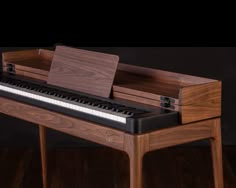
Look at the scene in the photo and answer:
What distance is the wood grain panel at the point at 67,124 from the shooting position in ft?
11.4

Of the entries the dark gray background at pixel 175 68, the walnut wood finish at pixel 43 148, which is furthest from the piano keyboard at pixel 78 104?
the dark gray background at pixel 175 68

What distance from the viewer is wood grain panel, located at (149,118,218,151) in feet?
11.2

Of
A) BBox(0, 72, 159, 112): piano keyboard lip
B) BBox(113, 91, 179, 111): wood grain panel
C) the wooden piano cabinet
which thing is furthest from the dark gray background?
BBox(113, 91, 179, 111): wood grain panel

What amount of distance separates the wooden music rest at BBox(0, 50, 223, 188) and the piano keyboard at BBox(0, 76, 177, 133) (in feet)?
0.12

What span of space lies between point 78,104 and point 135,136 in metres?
0.47

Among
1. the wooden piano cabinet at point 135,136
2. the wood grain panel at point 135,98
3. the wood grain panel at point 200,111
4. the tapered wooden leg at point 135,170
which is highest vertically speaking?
the wood grain panel at point 135,98

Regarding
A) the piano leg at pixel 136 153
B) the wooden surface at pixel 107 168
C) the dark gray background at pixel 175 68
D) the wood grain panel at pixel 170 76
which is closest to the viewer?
the piano leg at pixel 136 153

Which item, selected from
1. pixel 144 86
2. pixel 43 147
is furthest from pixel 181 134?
pixel 43 147

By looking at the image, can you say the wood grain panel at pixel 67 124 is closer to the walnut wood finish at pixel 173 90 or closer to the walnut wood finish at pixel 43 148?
the walnut wood finish at pixel 173 90

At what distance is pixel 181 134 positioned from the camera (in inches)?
138

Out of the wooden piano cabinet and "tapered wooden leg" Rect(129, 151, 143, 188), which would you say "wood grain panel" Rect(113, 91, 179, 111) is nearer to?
the wooden piano cabinet

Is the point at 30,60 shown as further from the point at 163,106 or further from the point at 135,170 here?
the point at 135,170
